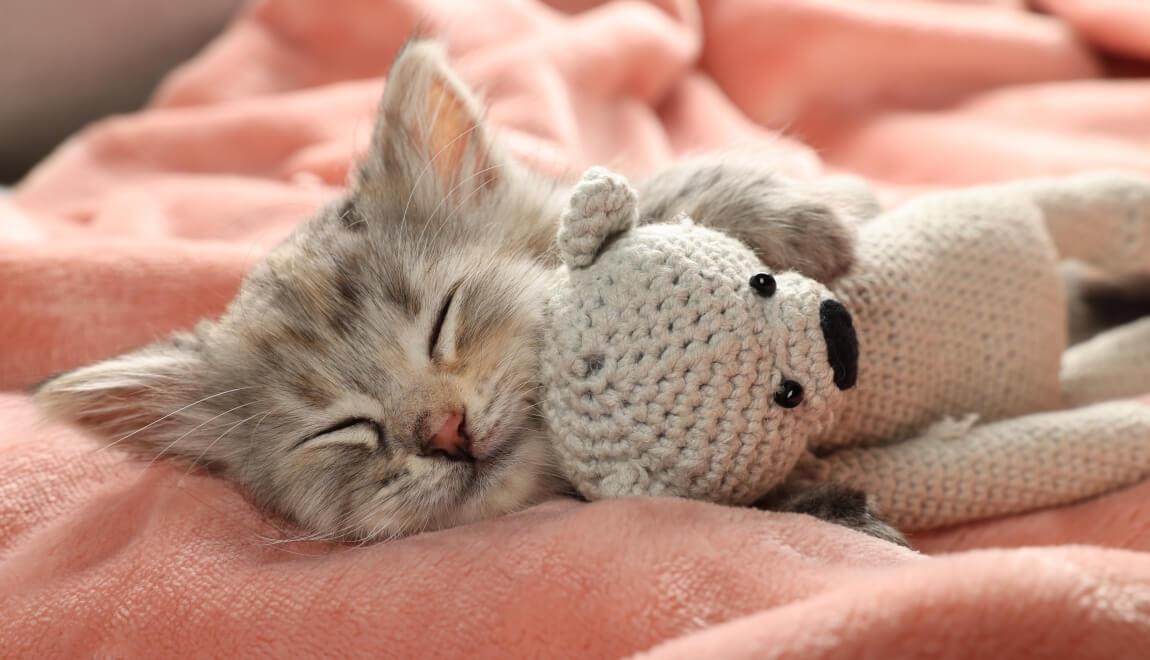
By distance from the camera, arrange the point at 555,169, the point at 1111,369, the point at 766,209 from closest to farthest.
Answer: the point at 766,209 → the point at 1111,369 → the point at 555,169

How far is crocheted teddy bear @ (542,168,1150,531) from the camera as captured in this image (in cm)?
84

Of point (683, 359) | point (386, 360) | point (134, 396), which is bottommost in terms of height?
point (134, 396)

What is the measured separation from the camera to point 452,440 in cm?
96

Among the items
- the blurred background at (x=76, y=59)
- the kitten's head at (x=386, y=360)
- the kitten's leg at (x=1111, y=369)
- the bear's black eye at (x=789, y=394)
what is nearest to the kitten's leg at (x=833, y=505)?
the bear's black eye at (x=789, y=394)

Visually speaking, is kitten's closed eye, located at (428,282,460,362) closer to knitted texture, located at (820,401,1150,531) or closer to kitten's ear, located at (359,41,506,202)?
kitten's ear, located at (359,41,506,202)

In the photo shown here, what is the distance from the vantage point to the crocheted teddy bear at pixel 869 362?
2.75 feet

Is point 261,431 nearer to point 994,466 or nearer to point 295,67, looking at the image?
point 994,466

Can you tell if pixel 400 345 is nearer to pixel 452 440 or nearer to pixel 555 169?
pixel 452 440

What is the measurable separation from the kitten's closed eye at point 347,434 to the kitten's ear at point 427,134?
300 mm

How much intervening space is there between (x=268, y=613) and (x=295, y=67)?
5.95 feet

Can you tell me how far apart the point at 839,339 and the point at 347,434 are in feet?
1.68

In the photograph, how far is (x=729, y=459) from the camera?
0.85 metres

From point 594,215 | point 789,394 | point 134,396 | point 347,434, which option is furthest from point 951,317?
point 134,396

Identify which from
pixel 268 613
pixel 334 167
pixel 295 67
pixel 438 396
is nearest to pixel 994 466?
pixel 438 396
